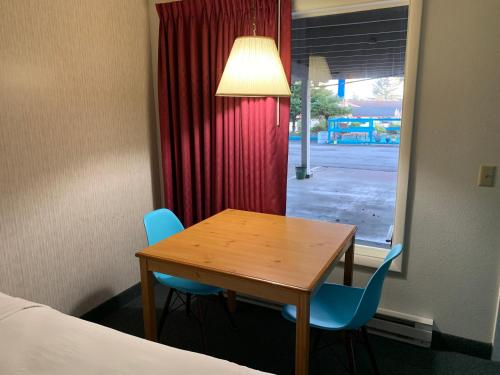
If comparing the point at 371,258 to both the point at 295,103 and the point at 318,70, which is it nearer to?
the point at 295,103

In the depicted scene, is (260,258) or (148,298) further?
(148,298)

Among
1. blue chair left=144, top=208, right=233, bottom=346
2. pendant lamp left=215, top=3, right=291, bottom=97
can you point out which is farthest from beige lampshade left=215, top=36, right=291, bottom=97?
blue chair left=144, top=208, right=233, bottom=346

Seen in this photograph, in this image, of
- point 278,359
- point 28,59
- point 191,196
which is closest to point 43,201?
point 28,59

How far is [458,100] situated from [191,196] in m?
1.85

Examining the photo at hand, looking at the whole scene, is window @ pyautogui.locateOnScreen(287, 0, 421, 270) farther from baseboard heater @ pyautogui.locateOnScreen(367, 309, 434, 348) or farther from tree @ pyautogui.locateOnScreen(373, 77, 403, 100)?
baseboard heater @ pyautogui.locateOnScreen(367, 309, 434, 348)

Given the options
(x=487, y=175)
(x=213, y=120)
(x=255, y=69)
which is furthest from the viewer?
(x=213, y=120)

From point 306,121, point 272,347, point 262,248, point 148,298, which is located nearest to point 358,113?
point 306,121

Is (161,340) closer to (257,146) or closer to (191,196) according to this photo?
(191,196)

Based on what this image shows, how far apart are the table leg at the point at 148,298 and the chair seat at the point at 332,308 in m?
0.68

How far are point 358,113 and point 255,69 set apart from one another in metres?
1.08

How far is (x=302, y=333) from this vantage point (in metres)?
1.56

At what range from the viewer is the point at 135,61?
275 centimetres

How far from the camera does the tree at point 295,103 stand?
269 centimetres

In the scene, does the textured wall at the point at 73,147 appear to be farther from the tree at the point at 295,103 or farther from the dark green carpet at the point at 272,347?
the tree at the point at 295,103
